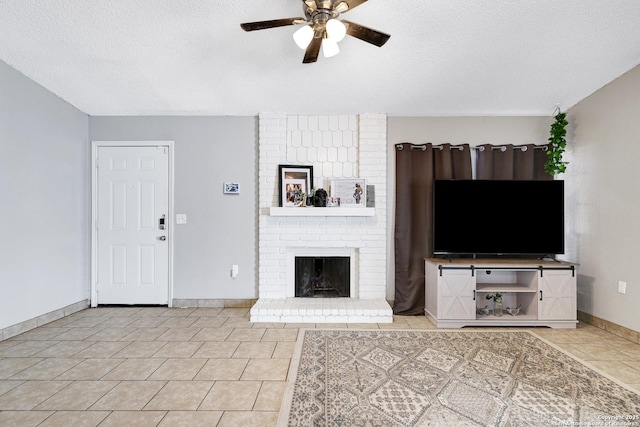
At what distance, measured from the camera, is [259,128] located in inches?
163

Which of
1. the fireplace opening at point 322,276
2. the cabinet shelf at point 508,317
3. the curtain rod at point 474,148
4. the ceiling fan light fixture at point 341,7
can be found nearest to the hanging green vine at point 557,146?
the curtain rod at point 474,148

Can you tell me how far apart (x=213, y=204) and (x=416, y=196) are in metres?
2.53

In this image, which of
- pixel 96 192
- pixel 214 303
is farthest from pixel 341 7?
pixel 96 192

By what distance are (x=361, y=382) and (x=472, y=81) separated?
3038mm

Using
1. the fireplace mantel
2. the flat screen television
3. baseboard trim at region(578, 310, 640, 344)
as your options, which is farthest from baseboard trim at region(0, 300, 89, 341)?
baseboard trim at region(578, 310, 640, 344)

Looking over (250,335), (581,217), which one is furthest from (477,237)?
(250,335)

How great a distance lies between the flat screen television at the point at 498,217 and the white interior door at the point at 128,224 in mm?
3467

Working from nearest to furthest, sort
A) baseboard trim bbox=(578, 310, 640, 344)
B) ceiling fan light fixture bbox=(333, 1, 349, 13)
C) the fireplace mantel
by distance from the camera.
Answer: ceiling fan light fixture bbox=(333, 1, 349, 13), baseboard trim bbox=(578, 310, 640, 344), the fireplace mantel

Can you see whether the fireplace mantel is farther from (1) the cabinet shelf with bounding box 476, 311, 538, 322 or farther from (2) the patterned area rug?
(1) the cabinet shelf with bounding box 476, 311, 538, 322

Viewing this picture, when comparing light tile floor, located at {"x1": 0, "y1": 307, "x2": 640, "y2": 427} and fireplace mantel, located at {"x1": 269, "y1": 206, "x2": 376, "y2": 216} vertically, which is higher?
fireplace mantel, located at {"x1": 269, "y1": 206, "x2": 376, "y2": 216}

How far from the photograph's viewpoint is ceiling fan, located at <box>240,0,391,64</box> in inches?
81.6

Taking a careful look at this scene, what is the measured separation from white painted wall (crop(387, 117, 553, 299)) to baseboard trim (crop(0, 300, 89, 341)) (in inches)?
150

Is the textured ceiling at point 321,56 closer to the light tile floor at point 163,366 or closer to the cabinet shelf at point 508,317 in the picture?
the cabinet shelf at point 508,317

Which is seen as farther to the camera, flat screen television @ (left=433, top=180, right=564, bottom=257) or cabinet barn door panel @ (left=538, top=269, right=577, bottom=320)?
flat screen television @ (left=433, top=180, right=564, bottom=257)
